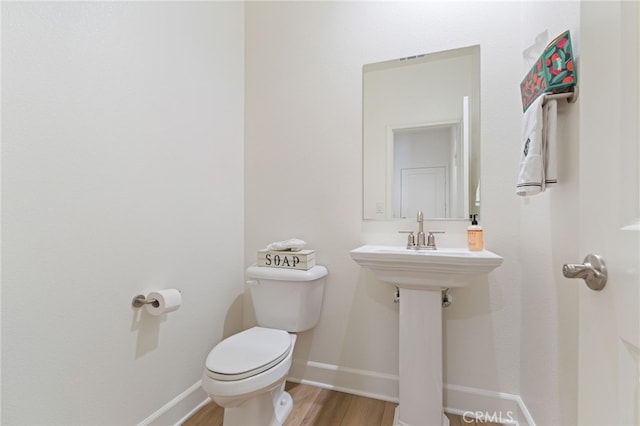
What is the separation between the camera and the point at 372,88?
1.65 m

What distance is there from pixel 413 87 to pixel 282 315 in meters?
1.43

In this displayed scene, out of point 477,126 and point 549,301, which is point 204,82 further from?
point 549,301

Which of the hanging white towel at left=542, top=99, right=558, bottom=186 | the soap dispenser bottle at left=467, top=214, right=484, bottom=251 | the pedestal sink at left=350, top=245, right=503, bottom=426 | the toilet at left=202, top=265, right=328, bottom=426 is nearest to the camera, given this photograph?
the hanging white towel at left=542, top=99, right=558, bottom=186

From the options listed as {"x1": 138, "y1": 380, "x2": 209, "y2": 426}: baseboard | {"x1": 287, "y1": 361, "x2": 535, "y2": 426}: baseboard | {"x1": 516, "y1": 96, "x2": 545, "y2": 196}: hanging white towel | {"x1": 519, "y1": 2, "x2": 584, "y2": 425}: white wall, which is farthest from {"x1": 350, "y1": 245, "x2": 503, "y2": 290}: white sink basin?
{"x1": 138, "y1": 380, "x2": 209, "y2": 426}: baseboard

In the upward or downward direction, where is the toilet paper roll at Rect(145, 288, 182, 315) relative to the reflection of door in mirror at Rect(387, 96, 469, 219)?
downward

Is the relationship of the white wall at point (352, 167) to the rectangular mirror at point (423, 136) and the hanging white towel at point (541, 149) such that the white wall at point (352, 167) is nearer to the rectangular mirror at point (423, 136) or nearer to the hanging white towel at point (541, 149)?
the rectangular mirror at point (423, 136)

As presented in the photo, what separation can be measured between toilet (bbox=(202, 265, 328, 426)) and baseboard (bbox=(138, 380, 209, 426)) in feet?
0.89

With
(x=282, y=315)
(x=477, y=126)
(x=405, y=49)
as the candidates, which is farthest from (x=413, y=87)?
(x=282, y=315)

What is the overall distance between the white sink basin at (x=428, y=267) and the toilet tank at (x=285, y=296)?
39 cm

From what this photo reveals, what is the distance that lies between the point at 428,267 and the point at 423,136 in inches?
30.0

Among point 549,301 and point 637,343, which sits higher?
point 637,343

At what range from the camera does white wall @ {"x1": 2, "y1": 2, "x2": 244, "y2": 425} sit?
2.87ft

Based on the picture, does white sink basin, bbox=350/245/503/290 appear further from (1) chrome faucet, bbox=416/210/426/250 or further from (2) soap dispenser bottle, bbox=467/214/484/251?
(1) chrome faucet, bbox=416/210/426/250

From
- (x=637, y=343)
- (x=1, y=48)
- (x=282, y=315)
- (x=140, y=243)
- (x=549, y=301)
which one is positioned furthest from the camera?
(x=282, y=315)
